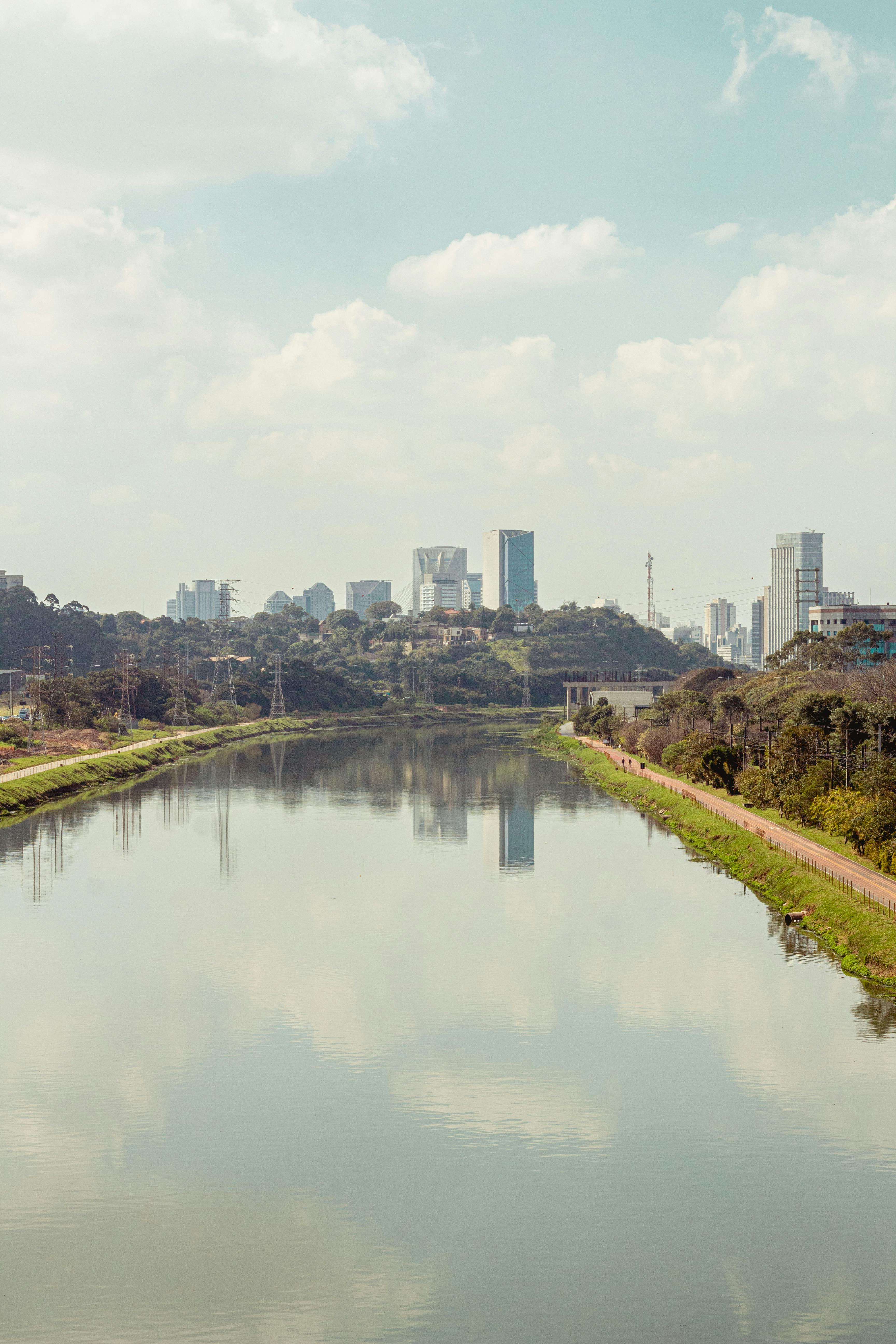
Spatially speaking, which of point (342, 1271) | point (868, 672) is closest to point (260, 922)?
point (342, 1271)

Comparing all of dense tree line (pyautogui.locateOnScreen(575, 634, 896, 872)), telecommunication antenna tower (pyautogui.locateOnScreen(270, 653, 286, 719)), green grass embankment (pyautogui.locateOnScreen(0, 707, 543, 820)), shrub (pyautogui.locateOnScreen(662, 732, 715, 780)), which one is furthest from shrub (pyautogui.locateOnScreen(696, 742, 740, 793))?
telecommunication antenna tower (pyautogui.locateOnScreen(270, 653, 286, 719))

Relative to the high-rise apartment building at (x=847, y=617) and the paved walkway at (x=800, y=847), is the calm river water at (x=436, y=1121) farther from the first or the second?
the high-rise apartment building at (x=847, y=617)

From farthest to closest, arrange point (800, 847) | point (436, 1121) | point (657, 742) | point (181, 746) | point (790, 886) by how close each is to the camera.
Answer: point (181, 746), point (657, 742), point (800, 847), point (790, 886), point (436, 1121)

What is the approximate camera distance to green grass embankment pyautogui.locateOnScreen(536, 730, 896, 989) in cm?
3228

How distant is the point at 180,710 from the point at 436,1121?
353 feet

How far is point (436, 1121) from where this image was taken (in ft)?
72.8

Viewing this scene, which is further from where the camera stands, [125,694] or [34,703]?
[125,694]

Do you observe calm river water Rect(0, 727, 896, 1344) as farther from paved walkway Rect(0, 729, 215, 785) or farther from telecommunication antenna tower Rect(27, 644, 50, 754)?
telecommunication antenna tower Rect(27, 644, 50, 754)

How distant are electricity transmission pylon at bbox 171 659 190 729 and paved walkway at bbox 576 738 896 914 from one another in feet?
202

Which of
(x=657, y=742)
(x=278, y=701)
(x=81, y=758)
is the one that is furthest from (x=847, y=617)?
(x=81, y=758)

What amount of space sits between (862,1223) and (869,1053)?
766 centimetres

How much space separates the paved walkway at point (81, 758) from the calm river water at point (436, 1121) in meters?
29.1

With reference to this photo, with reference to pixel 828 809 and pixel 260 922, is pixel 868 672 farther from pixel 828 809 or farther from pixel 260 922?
pixel 260 922

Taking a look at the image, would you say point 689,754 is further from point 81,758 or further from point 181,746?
point 181,746
